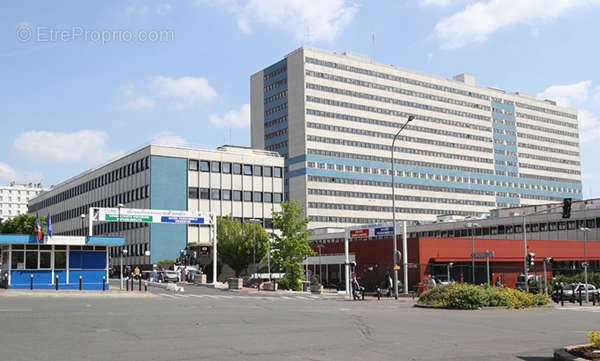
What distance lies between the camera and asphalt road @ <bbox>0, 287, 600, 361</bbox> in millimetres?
13148

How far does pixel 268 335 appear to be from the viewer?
1664 centimetres

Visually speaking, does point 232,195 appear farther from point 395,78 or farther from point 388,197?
point 395,78

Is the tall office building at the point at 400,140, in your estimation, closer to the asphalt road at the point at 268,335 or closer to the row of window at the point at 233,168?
the row of window at the point at 233,168

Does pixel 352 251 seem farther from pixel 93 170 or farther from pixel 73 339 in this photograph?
pixel 93 170

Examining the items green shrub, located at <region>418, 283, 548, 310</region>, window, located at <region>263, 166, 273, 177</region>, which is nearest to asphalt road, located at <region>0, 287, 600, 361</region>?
green shrub, located at <region>418, 283, 548, 310</region>

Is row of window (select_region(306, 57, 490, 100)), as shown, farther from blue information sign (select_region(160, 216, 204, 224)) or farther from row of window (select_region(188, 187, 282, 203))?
blue information sign (select_region(160, 216, 204, 224))

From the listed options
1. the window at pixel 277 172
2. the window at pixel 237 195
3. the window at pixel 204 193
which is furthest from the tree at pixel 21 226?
the window at pixel 277 172

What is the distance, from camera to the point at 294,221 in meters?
60.1

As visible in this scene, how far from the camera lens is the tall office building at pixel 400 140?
116 m

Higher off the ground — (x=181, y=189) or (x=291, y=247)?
(x=181, y=189)

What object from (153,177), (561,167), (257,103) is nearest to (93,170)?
(153,177)

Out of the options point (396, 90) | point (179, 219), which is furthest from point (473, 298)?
point (396, 90)

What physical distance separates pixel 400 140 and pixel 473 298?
99.4 meters

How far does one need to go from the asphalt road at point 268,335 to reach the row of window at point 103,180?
64327 mm
